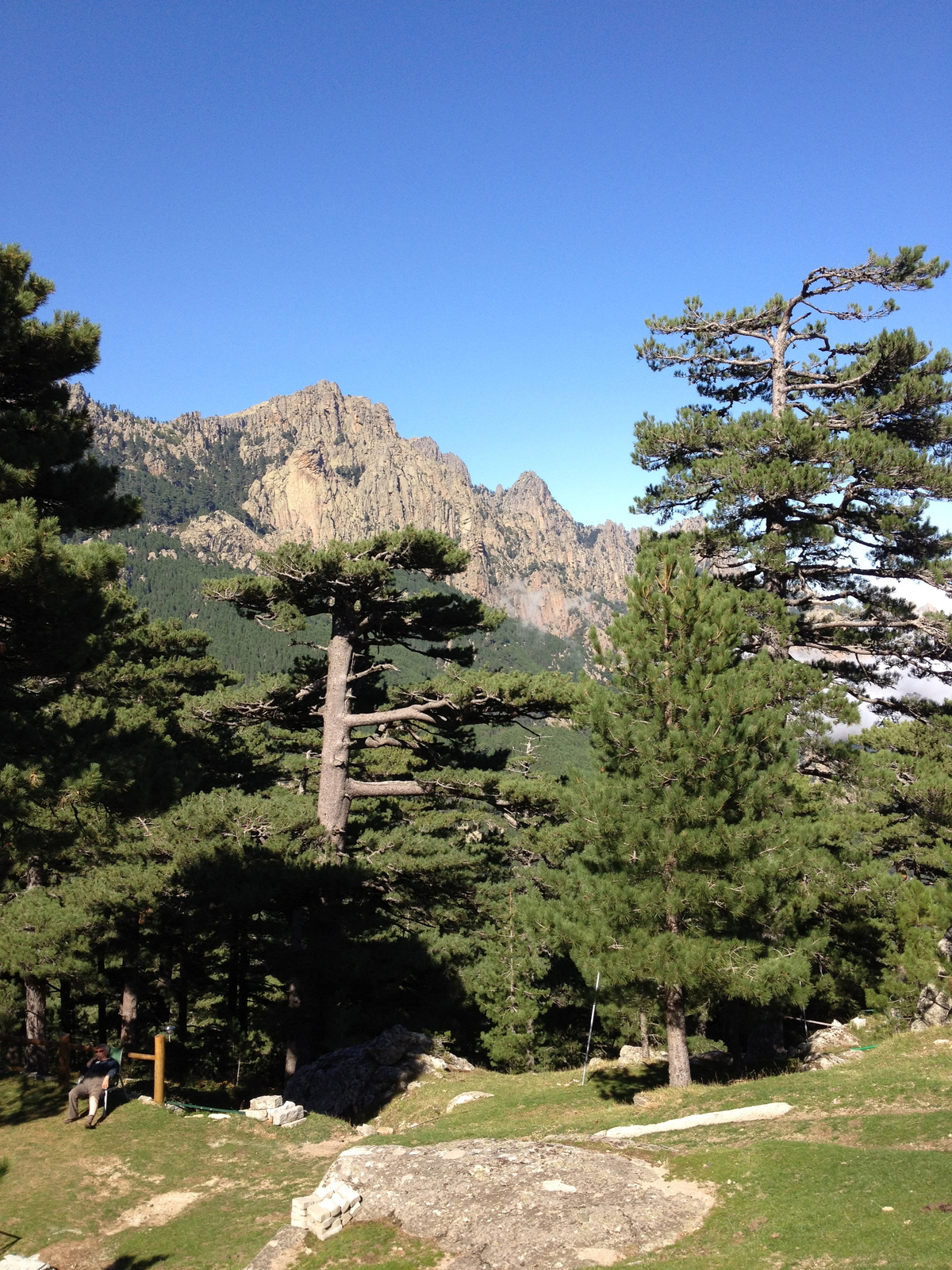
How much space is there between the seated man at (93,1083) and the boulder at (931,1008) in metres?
13.2

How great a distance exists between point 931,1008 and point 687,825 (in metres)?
6.24

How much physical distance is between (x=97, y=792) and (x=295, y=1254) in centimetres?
558

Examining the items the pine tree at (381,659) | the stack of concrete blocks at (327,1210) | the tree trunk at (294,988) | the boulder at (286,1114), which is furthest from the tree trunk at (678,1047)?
the tree trunk at (294,988)

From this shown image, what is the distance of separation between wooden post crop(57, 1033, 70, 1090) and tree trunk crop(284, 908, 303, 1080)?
5.53m

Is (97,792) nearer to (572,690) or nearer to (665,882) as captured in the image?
(665,882)

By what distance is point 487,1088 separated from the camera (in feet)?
54.7

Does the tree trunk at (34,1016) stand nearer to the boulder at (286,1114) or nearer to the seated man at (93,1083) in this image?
the seated man at (93,1083)

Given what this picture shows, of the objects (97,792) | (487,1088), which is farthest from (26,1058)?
(97,792)

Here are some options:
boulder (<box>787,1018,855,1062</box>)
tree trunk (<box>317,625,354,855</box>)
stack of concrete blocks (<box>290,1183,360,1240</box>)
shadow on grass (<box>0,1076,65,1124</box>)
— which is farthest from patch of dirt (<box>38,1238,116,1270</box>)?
boulder (<box>787,1018,855,1062</box>)

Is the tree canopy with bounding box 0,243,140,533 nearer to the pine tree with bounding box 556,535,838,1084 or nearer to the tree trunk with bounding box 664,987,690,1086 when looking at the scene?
the pine tree with bounding box 556,535,838,1084

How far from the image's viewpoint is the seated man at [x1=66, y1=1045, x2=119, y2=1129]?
12484 mm

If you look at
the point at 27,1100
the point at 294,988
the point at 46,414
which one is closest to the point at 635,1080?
the point at 294,988

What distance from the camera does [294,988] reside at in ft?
62.4

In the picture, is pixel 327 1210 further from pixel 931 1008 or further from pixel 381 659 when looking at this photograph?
pixel 381 659
